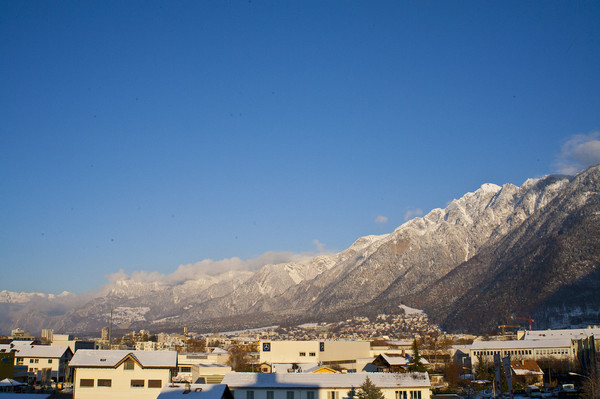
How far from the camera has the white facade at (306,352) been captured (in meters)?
112

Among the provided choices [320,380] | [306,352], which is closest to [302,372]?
[320,380]

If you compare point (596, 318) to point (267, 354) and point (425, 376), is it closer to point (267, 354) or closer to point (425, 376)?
point (267, 354)

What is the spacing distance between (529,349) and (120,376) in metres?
103

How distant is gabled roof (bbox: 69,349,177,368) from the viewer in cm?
5459

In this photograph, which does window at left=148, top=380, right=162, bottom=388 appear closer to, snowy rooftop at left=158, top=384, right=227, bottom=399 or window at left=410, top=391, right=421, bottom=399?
snowy rooftop at left=158, top=384, right=227, bottom=399

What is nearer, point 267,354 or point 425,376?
point 425,376

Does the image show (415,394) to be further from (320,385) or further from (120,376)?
(120,376)

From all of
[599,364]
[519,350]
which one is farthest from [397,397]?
[519,350]

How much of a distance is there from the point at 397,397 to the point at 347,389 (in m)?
4.27

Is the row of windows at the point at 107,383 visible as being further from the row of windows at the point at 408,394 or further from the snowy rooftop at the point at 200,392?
the row of windows at the point at 408,394

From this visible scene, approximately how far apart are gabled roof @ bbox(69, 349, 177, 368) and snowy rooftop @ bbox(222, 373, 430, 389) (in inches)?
272

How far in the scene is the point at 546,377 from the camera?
340 feet

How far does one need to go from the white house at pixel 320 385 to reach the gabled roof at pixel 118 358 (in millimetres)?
6916

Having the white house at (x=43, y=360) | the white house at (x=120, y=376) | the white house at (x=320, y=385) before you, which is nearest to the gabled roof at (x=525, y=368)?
the white house at (x=320, y=385)
